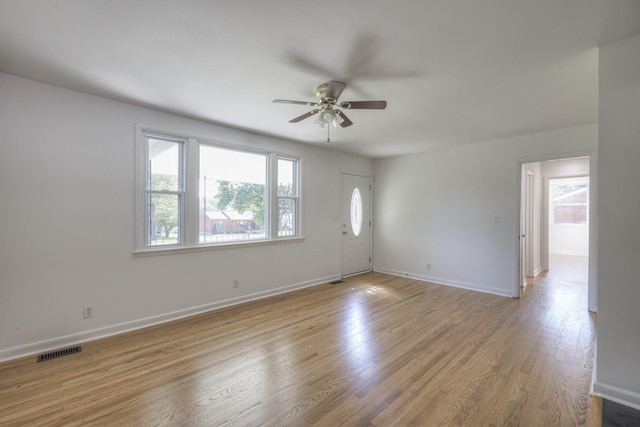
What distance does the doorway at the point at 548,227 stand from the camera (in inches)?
172

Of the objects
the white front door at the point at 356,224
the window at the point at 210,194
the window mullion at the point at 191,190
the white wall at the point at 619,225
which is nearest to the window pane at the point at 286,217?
the window at the point at 210,194

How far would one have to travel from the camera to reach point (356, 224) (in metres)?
5.99

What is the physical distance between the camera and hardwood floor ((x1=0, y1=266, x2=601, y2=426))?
6.09ft

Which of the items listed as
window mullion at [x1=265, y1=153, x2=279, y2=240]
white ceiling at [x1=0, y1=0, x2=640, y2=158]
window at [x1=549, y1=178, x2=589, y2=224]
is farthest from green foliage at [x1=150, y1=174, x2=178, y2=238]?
window at [x1=549, y1=178, x2=589, y2=224]

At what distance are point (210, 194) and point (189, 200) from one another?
1.05 ft

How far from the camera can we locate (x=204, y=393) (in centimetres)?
207

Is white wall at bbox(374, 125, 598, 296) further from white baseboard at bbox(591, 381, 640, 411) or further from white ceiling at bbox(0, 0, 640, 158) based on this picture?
white baseboard at bbox(591, 381, 640, 411)

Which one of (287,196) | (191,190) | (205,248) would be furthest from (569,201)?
(191,190)

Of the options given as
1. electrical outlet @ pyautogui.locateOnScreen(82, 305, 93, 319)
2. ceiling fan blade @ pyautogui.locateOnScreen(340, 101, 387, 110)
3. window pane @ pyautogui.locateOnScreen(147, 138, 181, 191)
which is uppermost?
ceiling fan blade @ pyautogui.locateOnScreen(340, 101, 387, 110)

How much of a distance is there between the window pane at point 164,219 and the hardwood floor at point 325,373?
1.02 m

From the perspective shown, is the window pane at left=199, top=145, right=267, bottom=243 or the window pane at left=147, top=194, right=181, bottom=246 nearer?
the window pane at left=147, top=194, right=181, bottom=246

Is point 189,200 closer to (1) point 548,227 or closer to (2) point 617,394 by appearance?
(2) point 617,394

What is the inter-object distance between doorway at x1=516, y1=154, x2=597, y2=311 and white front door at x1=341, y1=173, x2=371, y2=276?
9.08ft

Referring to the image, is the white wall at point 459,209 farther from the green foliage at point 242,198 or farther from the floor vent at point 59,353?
the floor vent at point 59,353
